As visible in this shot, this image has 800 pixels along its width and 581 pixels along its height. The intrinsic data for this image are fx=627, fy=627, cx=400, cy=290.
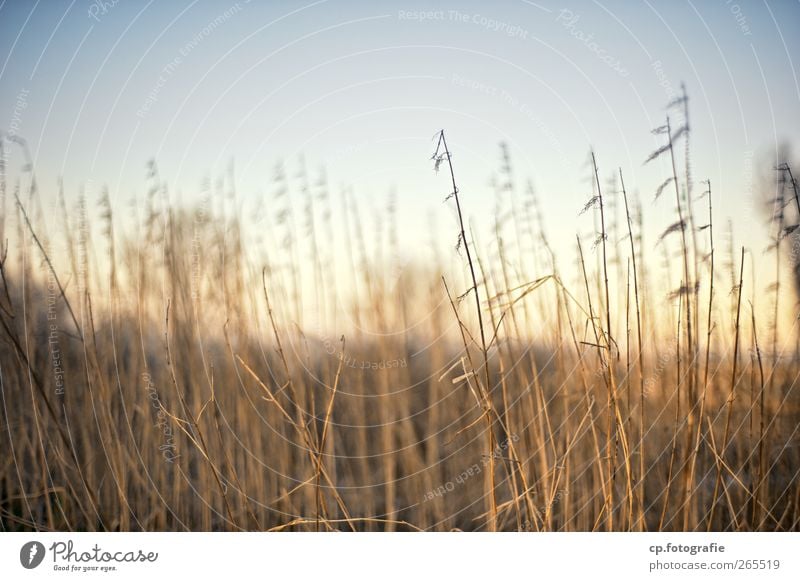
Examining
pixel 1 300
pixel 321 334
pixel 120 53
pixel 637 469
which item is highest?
pixel 120 53

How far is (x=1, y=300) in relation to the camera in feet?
4.98

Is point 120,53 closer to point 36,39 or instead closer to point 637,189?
point 36,39

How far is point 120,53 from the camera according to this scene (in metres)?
1.63

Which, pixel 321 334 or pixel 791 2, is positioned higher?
pixel 791 2

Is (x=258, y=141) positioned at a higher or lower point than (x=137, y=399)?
higher

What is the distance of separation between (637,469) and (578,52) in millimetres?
1080

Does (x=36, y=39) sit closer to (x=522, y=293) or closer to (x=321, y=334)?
(x=321, y=334)

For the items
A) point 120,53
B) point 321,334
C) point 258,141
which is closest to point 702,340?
point 321,334

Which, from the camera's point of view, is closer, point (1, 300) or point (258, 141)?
point (1, 300)

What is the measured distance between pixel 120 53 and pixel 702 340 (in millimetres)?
1640
